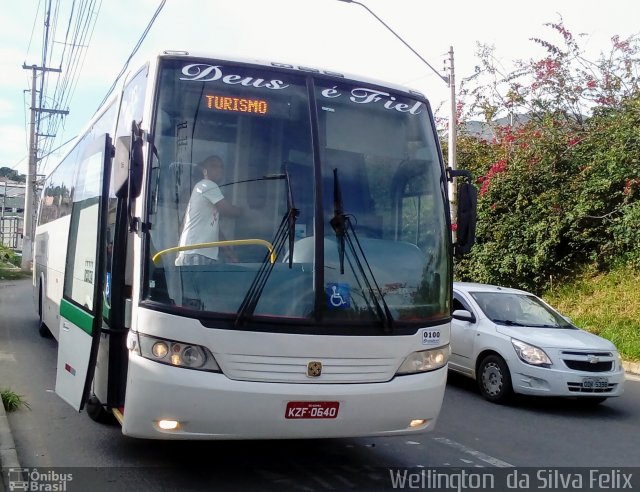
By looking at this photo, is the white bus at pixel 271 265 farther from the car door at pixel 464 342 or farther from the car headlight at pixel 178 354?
the car door at pixel 464 342

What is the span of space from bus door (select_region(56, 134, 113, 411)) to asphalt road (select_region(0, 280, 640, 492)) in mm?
573

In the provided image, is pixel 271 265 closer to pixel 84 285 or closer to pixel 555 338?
pixel 84 285

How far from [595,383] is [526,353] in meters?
0.91

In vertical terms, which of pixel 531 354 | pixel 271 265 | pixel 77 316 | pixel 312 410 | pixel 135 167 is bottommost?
pixel 531 354

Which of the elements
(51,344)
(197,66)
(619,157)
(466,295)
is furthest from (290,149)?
(619,157)

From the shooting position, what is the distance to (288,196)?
17.7ft

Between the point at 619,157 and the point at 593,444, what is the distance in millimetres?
9856

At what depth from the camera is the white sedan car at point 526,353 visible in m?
9.09

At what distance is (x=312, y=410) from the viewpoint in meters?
5.16

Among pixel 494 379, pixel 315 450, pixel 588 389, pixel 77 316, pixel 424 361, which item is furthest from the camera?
pixel 494 379

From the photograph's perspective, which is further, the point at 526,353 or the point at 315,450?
the point at 526,353

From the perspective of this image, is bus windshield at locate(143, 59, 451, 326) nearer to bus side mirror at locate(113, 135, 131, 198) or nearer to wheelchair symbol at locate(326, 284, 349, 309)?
wheelchair symbol at locate(326, 284, 349, 309)

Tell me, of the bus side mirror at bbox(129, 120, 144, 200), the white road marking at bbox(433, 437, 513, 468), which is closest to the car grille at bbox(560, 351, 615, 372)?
the white road marking at bbox(433, 437, 513, 468)

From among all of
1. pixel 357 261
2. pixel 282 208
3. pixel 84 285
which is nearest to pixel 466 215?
pixel 357 261
